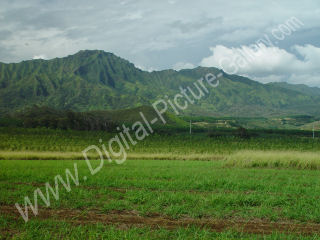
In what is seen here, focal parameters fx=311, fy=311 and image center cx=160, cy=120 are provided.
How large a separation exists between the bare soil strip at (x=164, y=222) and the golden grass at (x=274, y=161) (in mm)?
15622

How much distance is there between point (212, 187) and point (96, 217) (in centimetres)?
602

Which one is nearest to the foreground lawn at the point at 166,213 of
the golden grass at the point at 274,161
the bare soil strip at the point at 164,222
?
the bare soil strip at the point at 164,222

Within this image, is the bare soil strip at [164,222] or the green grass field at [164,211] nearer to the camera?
the green grass field at [164,211]

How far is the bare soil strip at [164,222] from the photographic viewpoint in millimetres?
7785

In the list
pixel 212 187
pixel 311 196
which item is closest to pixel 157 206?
pixel 212 187

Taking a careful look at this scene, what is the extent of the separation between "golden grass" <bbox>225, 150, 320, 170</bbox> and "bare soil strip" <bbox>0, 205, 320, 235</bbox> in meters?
15.6

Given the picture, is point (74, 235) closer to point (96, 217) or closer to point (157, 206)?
point (96, 217)

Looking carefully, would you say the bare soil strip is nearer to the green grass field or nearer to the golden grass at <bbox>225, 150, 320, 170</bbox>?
the green grass field

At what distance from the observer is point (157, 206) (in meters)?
9.51

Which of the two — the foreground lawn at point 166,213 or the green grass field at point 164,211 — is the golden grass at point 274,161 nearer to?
the green grass field at point 164,211

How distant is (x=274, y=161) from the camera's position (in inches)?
922

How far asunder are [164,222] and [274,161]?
17.4 m

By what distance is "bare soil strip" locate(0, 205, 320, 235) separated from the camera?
7.79m

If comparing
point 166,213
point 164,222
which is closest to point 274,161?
point 166,213
